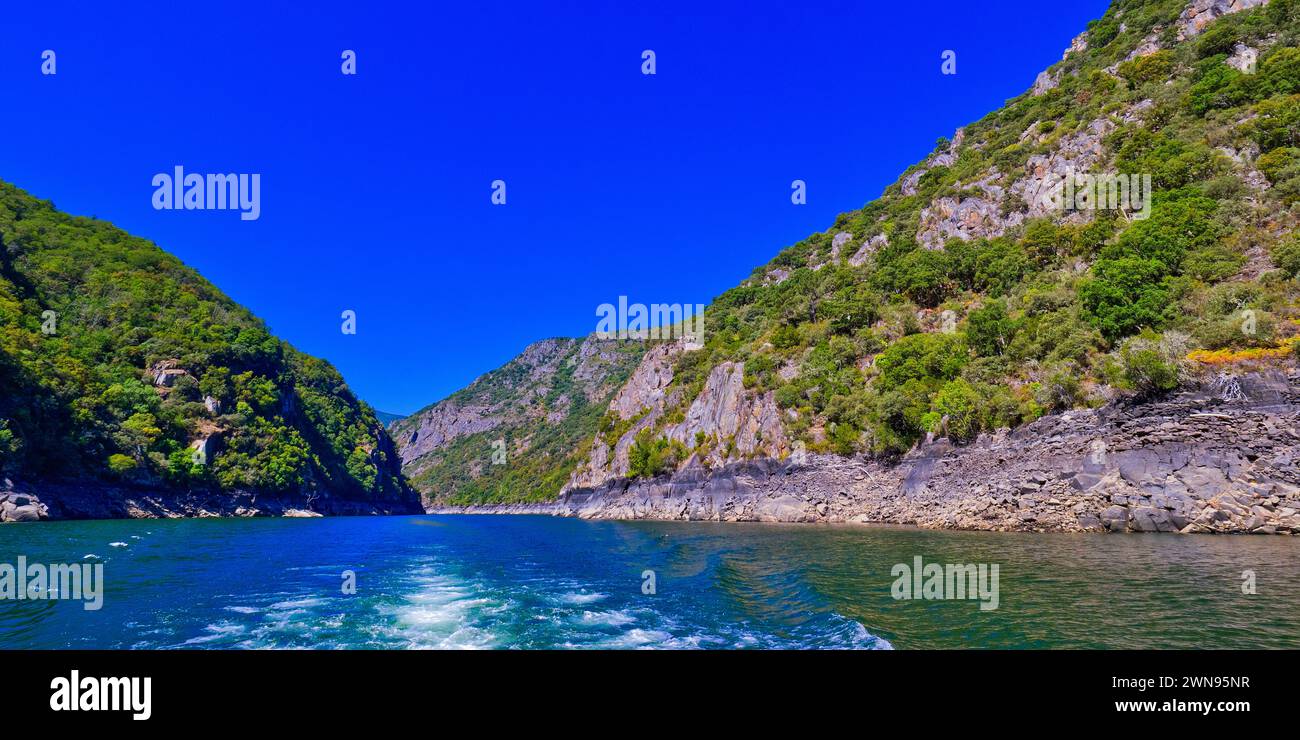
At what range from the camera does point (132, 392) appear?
69938 millimetres

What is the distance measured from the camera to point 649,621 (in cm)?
1482

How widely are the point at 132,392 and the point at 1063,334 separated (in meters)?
102

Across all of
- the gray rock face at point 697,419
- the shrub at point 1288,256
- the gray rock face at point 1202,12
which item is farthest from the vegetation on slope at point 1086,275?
A: the gray rock face at point 697,419

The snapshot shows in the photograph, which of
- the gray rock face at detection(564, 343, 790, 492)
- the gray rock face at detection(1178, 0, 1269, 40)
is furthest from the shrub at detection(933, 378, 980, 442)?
the gray rock face at detection(1178, 0, 1269, 40)

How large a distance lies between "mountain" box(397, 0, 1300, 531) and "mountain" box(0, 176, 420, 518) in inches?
2154

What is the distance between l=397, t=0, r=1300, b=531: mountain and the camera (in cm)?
2850

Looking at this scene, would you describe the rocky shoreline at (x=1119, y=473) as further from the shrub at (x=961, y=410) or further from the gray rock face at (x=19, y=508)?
the gray rock face at (x=19, y=508)

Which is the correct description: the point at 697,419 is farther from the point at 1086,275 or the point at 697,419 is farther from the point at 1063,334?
the point at 1086,275

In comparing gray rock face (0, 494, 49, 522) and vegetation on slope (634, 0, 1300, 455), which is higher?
vegetation on slope (634, 0, 1300, 455)

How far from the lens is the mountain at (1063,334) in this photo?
28.5m

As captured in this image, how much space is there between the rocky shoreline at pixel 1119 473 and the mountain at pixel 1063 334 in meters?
0.11

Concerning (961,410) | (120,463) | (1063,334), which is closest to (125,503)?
(120,463)

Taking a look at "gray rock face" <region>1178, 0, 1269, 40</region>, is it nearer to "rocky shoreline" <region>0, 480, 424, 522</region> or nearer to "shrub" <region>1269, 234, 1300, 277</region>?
"shrub" <region>1269, 234, 1300, 277</region>
